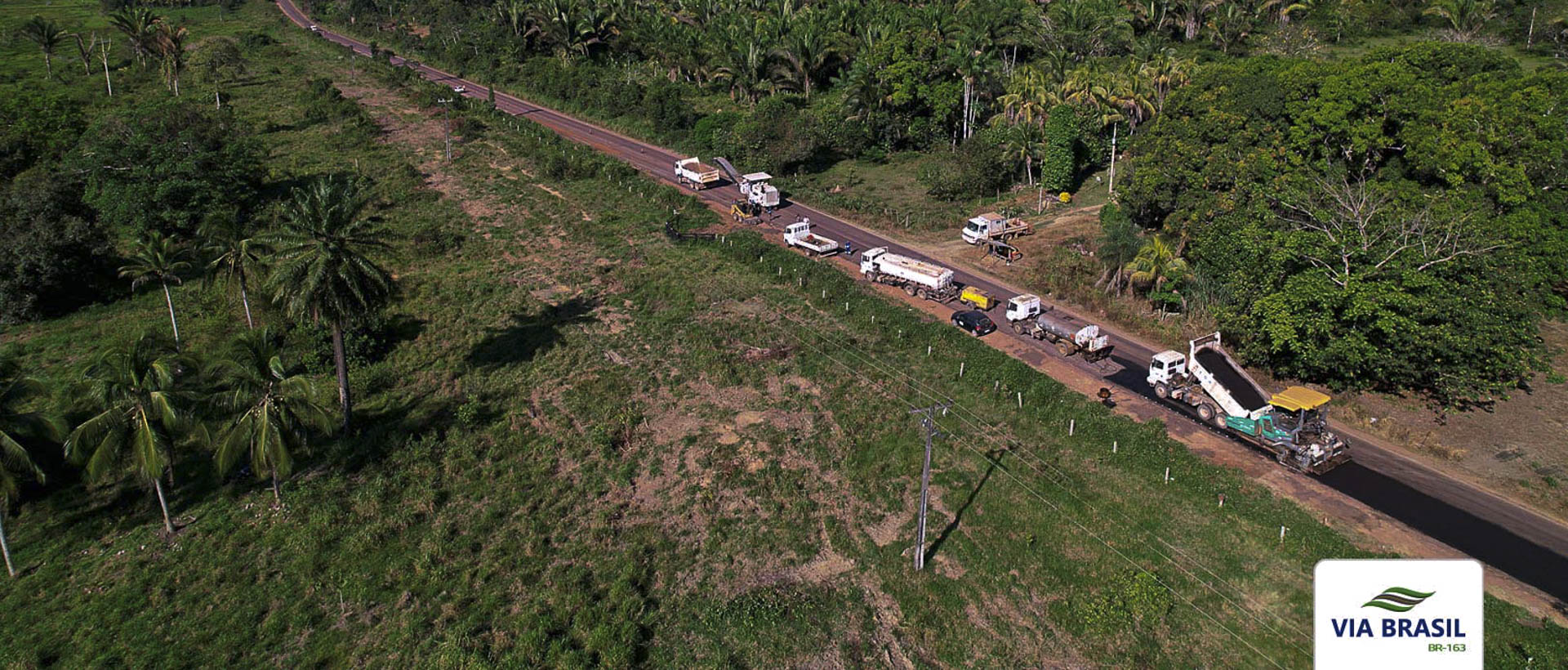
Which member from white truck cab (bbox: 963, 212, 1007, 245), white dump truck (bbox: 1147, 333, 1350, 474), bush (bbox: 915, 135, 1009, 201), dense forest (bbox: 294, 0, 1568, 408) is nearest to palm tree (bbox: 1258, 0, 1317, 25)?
dense forest (bbox: 294, 0, 1568, 408)

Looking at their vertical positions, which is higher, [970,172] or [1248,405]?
[970,172]

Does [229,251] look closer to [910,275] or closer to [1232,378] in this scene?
[910,275]

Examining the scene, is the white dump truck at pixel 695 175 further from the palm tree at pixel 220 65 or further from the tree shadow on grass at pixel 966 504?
the palm tree at pixel 220 65

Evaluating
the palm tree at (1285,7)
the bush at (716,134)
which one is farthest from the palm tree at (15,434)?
the palm tree at (1285,7)

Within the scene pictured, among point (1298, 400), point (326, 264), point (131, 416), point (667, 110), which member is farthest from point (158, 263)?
point (1298, 400)

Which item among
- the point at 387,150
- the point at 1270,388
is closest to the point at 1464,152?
the point at 1270,388

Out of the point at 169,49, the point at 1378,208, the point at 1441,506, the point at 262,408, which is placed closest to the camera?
the point at 262,408

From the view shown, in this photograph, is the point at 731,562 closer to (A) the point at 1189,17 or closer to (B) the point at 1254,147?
(B) the point at 1254,147
